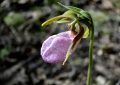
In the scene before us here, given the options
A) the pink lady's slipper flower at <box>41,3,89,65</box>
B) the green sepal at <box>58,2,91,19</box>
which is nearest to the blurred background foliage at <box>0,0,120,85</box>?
the pink lady's slipper flower at <box>41,3,89,65</box>

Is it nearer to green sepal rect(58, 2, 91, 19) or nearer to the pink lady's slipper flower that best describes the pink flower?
the pink lady's slipper flower

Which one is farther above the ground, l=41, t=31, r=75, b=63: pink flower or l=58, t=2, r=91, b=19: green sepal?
l=58, t=2, r=91, b=19: green sepal

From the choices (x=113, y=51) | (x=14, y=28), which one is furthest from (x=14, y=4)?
(x=113, y=51)

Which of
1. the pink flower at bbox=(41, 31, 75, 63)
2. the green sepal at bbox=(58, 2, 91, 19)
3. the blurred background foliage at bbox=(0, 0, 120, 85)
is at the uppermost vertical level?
the green sepal at bbox=(58, 2, 91, 19)

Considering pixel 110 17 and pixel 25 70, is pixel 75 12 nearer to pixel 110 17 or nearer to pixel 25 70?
pixel 25 70

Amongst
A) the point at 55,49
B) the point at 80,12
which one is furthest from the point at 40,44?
the point at 80,12

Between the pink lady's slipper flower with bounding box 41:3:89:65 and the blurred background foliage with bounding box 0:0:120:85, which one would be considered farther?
the blurred background foliage with bounding box 0:0:120:85

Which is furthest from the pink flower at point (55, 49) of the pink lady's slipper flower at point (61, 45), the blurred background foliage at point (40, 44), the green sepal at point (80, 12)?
the blurred background foliage at point (40, 44)

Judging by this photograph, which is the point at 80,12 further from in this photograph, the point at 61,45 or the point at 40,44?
the point at 40,44
